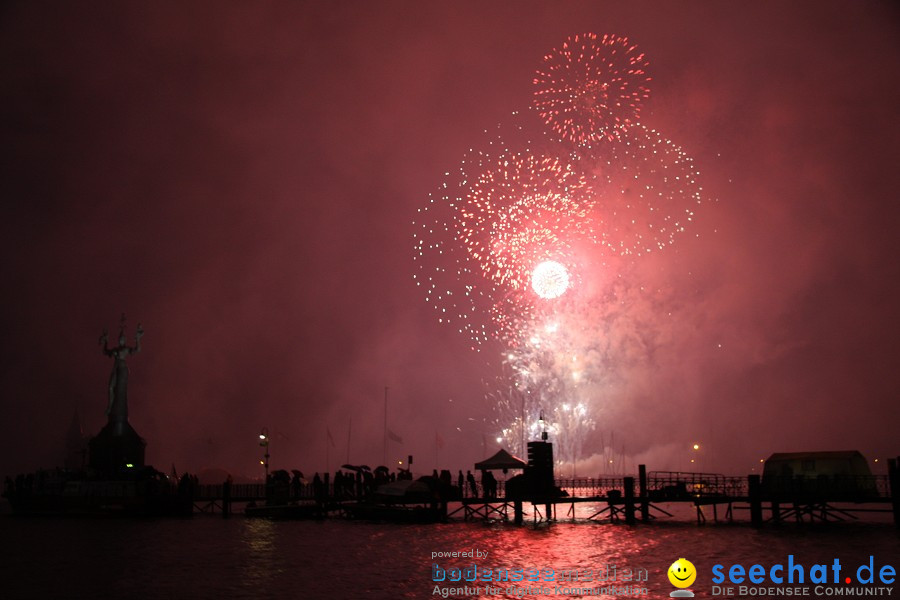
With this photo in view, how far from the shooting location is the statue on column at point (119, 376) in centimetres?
7838

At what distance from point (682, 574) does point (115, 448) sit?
204 ft

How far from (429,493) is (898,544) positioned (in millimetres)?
28182

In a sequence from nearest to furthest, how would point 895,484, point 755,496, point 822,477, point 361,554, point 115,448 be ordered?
1. point 361,554
2. point 895,484
3. point 822,477
4. point 755,496
5. point 115,448

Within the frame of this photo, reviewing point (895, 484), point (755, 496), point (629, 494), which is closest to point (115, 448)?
point (629, 494)

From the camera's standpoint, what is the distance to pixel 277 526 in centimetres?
5438

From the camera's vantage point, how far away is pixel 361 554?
38.4m

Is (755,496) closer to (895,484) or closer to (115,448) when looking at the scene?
A: (895,484)

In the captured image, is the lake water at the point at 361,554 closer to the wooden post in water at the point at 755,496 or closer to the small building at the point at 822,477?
the wooden post in water at the point at 755,496

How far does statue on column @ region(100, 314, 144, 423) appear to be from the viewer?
78.4 metres

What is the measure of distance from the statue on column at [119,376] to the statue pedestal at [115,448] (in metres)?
1.13

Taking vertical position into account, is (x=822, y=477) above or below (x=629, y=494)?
above

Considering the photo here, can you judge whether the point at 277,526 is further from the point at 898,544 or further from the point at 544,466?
the point at 898,544

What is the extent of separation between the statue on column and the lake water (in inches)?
920

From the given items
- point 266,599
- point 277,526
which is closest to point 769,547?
point 266,599
